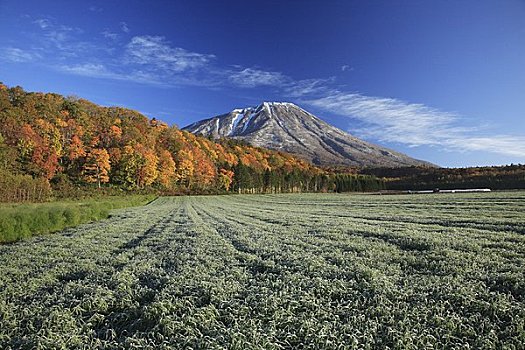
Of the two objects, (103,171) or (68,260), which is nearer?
(68,260)

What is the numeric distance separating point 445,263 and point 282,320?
282 inches

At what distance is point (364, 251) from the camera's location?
13844mm

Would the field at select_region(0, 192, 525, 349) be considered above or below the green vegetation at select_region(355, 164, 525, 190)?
below

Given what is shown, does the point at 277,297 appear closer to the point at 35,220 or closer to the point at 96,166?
the point at 35,220

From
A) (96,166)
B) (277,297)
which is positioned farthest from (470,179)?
(277,297)

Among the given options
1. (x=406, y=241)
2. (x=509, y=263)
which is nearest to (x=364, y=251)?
(x=406, y=241)

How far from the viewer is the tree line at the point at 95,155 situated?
68.7 meters

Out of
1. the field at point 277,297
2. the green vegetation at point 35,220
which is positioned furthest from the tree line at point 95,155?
the field at point 277,297

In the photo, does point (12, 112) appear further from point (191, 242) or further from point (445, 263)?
point (445, 263)

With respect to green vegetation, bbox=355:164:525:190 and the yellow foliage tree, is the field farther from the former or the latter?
green vegetation, bbox=355:164:525:190

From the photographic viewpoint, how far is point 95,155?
79.8 m

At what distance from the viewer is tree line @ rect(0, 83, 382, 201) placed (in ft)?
225

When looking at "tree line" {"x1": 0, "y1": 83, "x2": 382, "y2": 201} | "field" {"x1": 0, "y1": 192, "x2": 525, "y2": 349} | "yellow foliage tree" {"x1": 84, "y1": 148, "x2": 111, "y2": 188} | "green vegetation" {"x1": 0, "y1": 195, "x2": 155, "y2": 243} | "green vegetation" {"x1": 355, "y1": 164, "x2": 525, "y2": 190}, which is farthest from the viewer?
"green vegetation" {"x1": 355, "y1": 164, "x2": 525, "y2": 190}

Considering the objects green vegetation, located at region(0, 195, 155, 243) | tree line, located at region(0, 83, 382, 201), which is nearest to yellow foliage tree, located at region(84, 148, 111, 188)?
tree line, located at region(0, 83, 382, 201)
